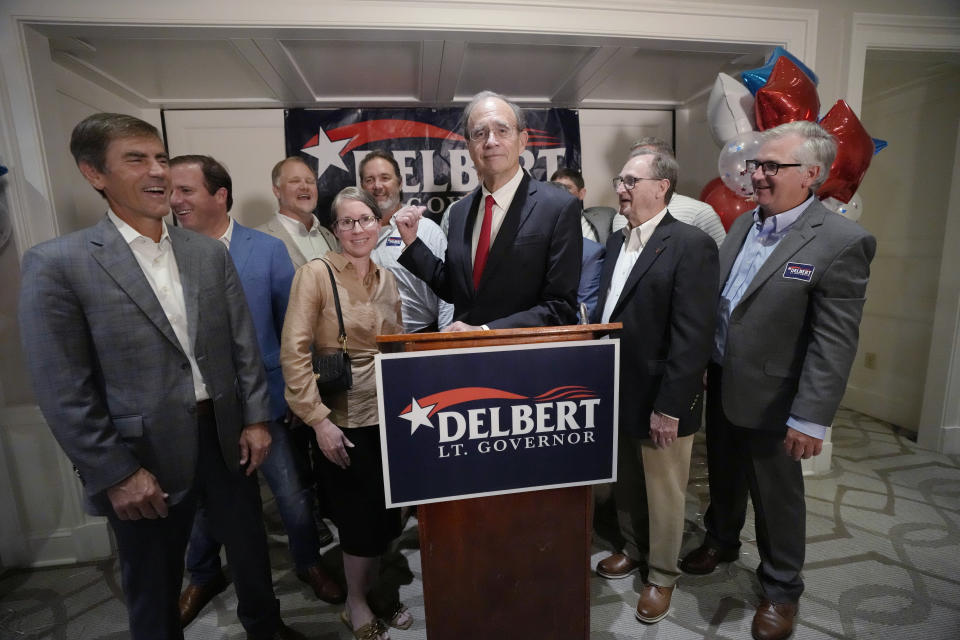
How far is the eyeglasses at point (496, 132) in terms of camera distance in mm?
1301

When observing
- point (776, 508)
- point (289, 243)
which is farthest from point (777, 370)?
point (289, 243)

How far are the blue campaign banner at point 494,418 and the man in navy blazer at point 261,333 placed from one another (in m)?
1.01

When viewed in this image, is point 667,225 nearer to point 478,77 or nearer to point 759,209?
point 759,209

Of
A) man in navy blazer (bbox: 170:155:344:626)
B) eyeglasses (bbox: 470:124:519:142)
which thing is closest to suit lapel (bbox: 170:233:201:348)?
man in navy blazer (bbox: 170:155:344:626)

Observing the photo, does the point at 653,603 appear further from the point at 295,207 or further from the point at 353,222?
the point at 295,207

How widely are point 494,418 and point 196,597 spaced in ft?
5.88

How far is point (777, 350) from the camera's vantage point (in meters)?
1.58

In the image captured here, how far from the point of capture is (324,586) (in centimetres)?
194

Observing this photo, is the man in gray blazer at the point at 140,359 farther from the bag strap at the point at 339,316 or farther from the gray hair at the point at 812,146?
the gray hair at the point at 812,146

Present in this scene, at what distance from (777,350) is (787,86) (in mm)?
1574

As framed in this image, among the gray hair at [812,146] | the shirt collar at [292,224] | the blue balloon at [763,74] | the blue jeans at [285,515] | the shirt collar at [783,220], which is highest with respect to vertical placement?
the blue balloon at [763,74]

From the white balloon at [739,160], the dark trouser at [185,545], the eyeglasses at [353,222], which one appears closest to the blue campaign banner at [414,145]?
the white balloon at [739,160]

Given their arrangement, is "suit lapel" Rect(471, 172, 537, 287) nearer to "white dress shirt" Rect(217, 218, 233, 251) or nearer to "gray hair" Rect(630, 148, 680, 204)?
"gray hair" Rect(630, 148, 680, 204)

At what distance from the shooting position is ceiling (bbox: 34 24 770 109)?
8.06 ft
